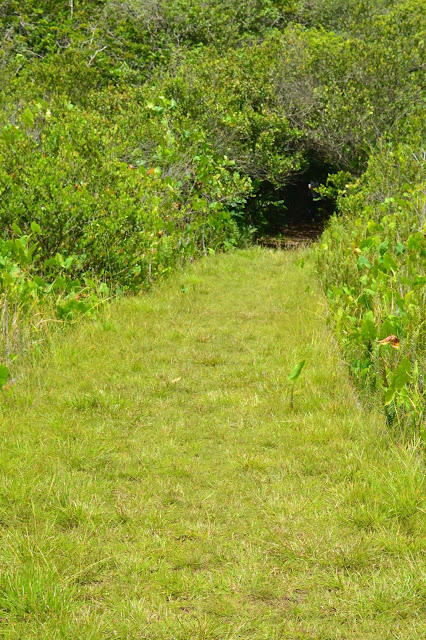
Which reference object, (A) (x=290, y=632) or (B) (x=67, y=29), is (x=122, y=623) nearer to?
(A) (x=290, y=632)

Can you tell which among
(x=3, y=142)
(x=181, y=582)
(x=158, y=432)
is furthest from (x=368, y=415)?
(x=3, y=142)

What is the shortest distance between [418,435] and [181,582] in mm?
1914

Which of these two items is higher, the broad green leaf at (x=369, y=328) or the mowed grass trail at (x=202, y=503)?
the broad green leaf at (x=369, y=328)

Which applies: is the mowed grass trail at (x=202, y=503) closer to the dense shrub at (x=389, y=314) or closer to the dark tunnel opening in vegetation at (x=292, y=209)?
the dense shrub at (x=389, y=314)

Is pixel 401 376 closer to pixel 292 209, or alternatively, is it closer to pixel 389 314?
pixel 389 314

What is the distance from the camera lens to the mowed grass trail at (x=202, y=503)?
296cm

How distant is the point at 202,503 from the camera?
3.80 metres

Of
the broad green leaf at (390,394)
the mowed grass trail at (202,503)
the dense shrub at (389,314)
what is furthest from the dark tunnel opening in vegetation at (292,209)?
the broad green leaf at (390,394)

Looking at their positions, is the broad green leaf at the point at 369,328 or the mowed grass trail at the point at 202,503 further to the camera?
the broad green leaf at the point at 369,328

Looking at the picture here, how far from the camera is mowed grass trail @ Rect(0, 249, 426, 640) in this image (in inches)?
117

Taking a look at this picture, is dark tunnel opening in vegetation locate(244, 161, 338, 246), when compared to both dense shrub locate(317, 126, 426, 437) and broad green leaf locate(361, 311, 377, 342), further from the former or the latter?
broad green leaf locate(361, 311, 377, 342)

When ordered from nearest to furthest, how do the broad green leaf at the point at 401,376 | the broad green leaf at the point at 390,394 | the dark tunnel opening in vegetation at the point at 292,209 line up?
the broad green leaf at the point at 401,376 → the broad green leaf at the point at 390,394 → the dark tunnel opening in vegetation at the point at 292,209

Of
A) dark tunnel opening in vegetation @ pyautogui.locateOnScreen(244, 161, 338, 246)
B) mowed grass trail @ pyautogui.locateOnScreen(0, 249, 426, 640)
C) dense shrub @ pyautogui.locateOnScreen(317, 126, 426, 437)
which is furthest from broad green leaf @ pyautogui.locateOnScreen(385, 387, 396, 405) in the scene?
dark tunnel opening in vegetation @ pyautogui.locateOnScreen(244, 161, 338, 246)

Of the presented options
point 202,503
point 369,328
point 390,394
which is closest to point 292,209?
point 369,328
